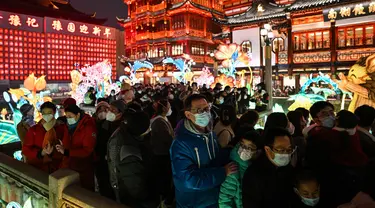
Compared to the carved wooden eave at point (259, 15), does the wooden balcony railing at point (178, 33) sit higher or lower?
higher

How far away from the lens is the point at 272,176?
2.19m

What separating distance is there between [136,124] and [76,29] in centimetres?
3403

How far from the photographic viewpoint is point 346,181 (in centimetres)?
251

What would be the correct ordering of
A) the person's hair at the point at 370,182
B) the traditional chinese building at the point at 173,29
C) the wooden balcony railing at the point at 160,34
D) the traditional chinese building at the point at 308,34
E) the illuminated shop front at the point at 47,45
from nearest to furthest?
the person's hair at the point at 370,182, the traditional chinese building at the point at 308,34, the illuminated shop front at the point at 47,45, the traditional chinese building at the point at 173,29, the wooden balcony railing at the point at 160,34

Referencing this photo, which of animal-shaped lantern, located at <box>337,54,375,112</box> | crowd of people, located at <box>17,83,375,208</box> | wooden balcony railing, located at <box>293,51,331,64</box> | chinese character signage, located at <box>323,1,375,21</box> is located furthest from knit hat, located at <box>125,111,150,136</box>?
wooden balcony railing, located at <box>293,51,331,64</box>

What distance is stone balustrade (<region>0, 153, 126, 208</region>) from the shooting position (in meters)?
2.66

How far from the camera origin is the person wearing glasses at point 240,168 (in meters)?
2.34

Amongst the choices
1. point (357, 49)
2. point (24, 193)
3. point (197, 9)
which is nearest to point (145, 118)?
point (24, 193)

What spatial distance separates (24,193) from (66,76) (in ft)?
106

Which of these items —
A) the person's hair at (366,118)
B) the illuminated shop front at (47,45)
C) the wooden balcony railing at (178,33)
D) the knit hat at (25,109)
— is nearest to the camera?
the person's hair at (366,118)

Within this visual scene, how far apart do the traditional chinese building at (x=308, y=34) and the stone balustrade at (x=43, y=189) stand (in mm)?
17163

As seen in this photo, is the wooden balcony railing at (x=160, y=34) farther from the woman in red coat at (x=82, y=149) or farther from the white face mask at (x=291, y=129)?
the white face mask at (x=291, y=129)

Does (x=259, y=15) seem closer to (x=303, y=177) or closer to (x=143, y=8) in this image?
(x=303, y=177)

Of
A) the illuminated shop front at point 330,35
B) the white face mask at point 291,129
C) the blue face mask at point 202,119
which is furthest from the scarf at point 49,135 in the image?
the illuminated shop front at point 330,35
